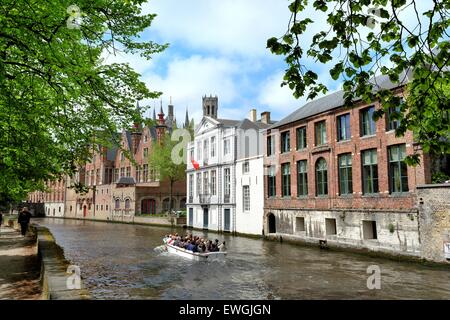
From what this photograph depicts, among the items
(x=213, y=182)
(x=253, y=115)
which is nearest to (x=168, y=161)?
(x=213, y=182)

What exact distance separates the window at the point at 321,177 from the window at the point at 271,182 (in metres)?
5.55

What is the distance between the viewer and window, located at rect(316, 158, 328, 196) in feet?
91.5

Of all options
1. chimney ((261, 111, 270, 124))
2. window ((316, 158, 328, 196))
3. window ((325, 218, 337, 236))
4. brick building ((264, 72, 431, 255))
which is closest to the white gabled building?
chimney ((261, 111, 270, 124))

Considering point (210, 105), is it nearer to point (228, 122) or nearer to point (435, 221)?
point (228, 122)

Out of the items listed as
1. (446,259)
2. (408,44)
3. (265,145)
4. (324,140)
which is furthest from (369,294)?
(265,145)

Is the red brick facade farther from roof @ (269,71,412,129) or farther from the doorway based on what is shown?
the doorway

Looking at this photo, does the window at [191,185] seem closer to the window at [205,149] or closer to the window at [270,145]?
the window at [205,149]

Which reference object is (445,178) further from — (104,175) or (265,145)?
(104,175)

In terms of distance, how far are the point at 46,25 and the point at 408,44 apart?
24.6 feet

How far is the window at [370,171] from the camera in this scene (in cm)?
2376

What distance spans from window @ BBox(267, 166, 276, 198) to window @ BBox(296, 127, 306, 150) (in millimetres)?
3829

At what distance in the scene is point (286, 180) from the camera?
106 ft

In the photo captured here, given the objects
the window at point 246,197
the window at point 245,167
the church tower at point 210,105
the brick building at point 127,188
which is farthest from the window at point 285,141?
the church tower at point 210,105

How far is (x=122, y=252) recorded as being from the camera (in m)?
Answer: 25.2
